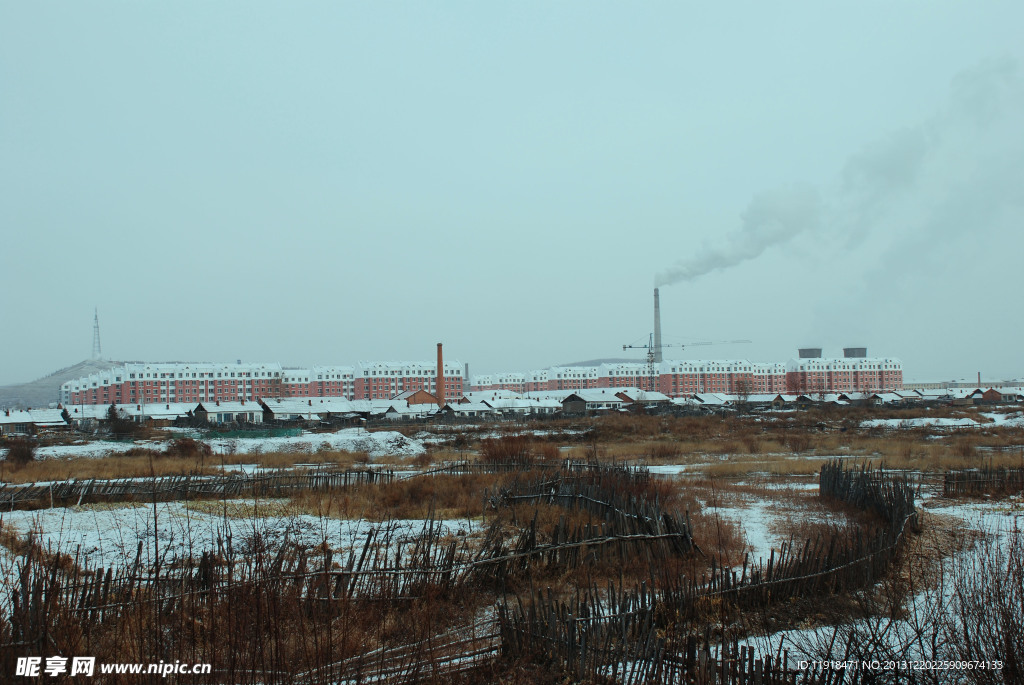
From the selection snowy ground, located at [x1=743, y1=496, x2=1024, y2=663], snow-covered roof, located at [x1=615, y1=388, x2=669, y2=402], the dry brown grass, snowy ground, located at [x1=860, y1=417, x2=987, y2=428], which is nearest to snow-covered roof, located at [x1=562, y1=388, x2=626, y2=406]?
snow-covered roof, located at [x1=615, y1=388, x2=669, y2=402]

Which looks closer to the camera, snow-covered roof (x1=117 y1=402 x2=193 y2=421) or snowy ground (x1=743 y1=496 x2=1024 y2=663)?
snowy ground (x1=743 y1=496 x2=1024 y2=663)

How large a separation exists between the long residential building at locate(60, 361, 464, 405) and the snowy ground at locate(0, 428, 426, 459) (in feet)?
212

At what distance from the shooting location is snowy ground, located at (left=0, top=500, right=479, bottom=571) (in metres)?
9.25

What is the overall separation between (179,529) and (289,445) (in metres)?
24.3

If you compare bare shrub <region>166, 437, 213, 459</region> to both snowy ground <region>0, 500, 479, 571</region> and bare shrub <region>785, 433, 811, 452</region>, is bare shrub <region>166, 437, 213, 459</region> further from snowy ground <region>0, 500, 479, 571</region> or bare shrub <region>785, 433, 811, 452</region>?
bare shrub <region>785, 433, 811, 452</region>

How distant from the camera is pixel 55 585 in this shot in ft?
15.2

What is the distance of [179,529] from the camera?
1115 centimetres

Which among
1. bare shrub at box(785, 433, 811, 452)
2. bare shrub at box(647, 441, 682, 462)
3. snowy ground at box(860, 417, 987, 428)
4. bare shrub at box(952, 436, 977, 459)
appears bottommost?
snowy ground at box(860, 417, 987, 428)

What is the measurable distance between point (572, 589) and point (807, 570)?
2654mm

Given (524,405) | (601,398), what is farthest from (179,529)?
(601,398)

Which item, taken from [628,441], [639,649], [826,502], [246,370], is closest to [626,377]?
[246,370]

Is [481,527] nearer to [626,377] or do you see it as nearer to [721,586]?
[721,586]

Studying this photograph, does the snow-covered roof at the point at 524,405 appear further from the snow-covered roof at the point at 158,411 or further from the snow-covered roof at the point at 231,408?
Answer: the snow-covered roof at the point at 158,411

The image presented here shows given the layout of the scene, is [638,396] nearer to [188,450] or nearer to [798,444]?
[798,444]
